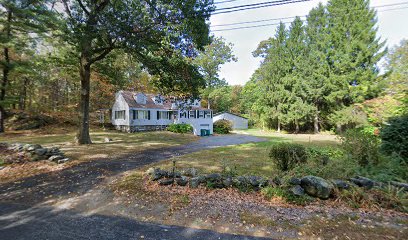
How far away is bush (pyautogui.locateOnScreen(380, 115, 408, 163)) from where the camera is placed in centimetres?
614

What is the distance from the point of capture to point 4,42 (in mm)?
8859

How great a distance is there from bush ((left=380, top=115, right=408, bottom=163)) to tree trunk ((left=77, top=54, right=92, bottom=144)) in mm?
14977

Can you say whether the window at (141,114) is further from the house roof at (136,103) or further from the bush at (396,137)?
the bush at (396,137)

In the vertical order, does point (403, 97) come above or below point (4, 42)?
below

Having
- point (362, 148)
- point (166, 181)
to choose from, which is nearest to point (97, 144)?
point (166, 181)

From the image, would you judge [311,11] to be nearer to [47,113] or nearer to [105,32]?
[105,32]

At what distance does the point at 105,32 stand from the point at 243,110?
141 feet

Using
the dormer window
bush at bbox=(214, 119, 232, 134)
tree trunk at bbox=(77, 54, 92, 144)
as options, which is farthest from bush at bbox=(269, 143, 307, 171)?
the dormer window

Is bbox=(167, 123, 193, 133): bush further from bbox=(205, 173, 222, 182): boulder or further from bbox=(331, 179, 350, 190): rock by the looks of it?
bbox=(331, 179, 350, 190): rock

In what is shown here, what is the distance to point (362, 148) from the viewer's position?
6.54 metres

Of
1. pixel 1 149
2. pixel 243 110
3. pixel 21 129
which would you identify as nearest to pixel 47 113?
pixel 21 129

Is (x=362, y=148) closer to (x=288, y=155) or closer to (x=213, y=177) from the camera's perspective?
(x=288, y=155)

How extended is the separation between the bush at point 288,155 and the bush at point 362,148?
165 cm

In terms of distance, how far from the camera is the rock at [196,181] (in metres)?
5.32
